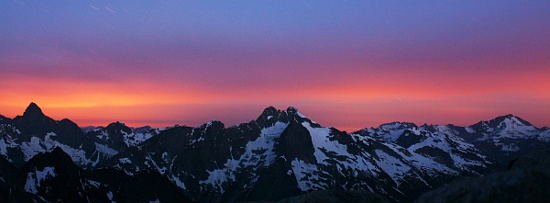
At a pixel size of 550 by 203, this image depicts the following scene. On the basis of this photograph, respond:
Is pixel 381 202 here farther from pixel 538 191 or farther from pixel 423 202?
pixel 538 191

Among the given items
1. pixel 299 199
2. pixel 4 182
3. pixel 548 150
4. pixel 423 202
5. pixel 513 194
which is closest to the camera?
pixel 513 194

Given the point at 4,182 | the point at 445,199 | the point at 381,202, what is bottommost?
the point at 4,182

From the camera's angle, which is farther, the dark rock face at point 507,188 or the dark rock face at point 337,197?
the dark rock face at point 337,197

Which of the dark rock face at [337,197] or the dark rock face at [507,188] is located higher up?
the dark rock face at [507,188]

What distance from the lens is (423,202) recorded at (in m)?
31.1

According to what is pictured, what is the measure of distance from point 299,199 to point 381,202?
25.1 feet

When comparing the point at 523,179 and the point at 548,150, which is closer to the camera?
the point at 523,179

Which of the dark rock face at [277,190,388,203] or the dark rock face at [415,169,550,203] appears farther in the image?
the dark rock face at [277,190,388,203]

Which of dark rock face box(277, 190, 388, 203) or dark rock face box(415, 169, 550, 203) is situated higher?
dark rock face box(415, 169, 550, 203)

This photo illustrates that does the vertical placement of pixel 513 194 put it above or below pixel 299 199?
above

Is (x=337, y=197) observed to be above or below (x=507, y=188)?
below

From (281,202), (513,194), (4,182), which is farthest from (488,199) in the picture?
(4,182)

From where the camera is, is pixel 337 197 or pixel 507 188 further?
pixel 337 197

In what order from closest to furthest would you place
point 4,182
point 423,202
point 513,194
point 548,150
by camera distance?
point 513,194 → point 423,202 → point 548,150 → point 4,182
